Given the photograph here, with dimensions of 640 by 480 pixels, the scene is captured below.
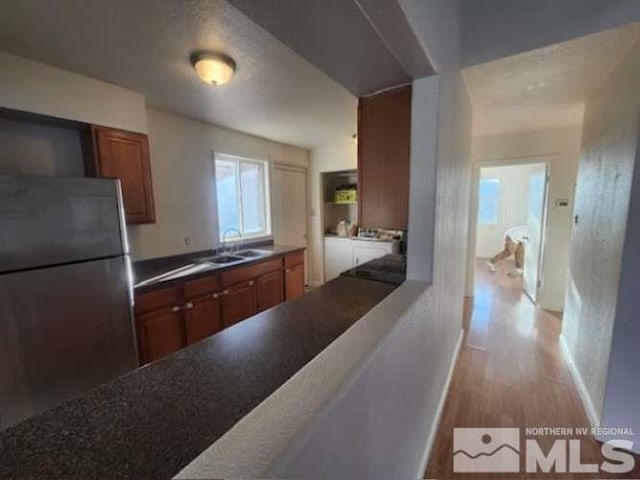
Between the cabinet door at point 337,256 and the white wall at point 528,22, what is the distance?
3033mm

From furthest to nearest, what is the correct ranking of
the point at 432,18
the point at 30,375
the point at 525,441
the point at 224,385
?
the point at 525,441, the point at 30,375, the point at 432,18, the point at 224,385

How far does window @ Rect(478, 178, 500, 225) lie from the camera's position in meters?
6.86

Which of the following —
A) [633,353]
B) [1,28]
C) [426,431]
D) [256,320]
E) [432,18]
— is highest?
[1,28]

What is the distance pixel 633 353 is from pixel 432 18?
2.01 metres

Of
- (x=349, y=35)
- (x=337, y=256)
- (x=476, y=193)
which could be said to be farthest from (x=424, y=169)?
(x=337, y=256)

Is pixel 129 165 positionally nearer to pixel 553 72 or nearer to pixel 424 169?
pixel 424 169

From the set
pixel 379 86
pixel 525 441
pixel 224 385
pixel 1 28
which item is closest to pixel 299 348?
pixel 224 385

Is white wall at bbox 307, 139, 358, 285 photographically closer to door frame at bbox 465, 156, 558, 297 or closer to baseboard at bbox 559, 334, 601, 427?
door frame at bbox 465, 156, 558, 297

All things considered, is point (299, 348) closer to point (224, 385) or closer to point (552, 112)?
point (224, 385)

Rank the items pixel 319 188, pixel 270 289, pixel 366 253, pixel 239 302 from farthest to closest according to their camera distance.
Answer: pixel 319 188
pixel 366 253
pixel 270 289
pixel 239 302

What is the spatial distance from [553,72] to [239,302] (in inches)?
121

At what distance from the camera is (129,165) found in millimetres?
2188

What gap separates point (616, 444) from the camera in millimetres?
1611

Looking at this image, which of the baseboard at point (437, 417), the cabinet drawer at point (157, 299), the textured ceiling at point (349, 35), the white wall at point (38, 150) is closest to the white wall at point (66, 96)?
the white wall at point (38, 150)
